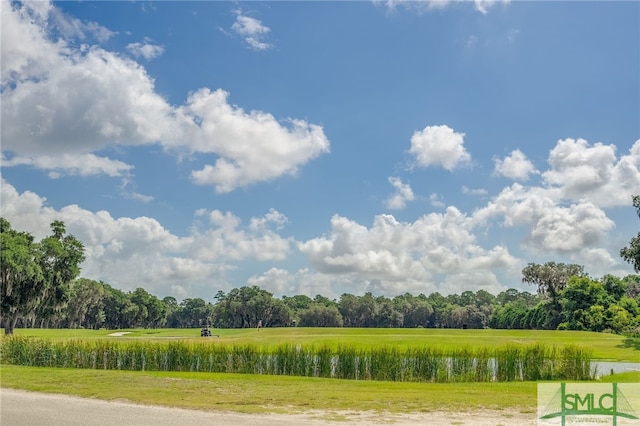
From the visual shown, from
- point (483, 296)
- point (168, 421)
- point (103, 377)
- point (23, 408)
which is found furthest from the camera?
point (483, 296)

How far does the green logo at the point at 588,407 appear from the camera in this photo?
13656 mm

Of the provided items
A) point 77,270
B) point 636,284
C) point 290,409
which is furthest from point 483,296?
point 290,409

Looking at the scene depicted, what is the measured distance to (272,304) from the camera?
Answer: 429 ft

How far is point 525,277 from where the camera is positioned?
3816 inches

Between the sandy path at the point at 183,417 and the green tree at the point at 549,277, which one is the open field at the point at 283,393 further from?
the green tree at the point at 549,277

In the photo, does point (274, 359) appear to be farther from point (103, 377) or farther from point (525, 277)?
point (525, 277)

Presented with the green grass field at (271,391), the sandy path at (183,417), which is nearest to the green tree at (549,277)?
the green grass field at (271,391)

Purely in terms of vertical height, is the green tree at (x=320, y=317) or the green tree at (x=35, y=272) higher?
the green tree at (x=35, y=272)

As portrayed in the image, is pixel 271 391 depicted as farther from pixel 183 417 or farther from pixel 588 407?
pixel 588 407

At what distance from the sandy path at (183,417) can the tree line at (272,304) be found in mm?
35990

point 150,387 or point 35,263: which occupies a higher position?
point 35,263

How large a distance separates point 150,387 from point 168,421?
7787 mm

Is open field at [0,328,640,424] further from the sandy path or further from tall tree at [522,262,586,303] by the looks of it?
tall tree at [522,262,586,303]

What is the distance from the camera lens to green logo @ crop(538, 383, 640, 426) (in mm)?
13656
